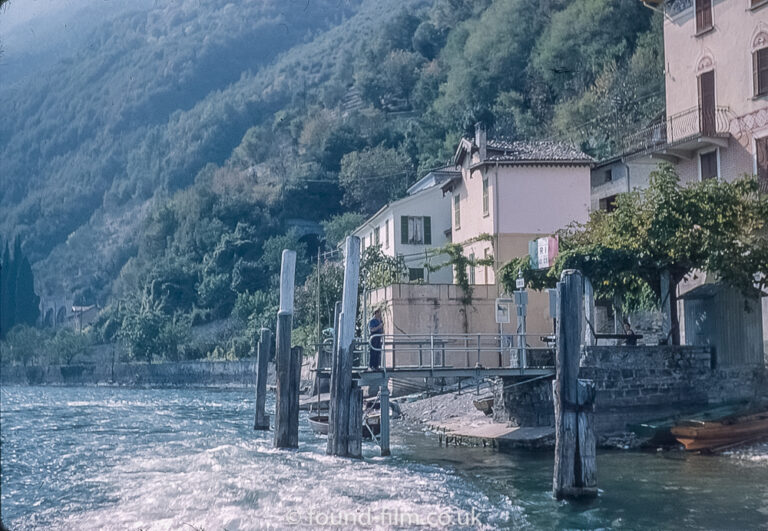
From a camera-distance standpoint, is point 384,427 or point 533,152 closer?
point 384,427

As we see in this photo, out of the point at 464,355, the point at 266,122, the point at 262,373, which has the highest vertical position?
the point at 266,122

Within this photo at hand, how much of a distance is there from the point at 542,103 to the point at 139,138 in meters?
86.4

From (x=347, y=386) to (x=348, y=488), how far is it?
3.81m

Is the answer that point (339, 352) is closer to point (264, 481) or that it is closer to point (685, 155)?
point (264, 481)

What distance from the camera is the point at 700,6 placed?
115 ft

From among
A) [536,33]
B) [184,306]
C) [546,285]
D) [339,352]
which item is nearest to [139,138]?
[184,306]

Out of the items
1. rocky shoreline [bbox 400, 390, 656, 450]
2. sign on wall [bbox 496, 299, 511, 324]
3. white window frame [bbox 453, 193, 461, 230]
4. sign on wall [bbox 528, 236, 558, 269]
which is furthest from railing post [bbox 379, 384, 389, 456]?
white window frame [bbox 453, 193, 461, 230]

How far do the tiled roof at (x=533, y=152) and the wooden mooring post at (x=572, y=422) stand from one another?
2558 cm

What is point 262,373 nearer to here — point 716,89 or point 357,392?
point 357,392

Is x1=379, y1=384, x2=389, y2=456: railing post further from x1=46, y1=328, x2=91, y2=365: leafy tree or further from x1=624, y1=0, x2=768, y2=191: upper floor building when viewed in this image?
x1=46, y1=328, x2=91, y2=365: leafy tree

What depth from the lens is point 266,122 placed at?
140 meters

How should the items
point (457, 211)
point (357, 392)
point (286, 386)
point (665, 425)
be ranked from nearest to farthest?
point (357, 392) → point (286, 386) → point (665, 425) → point (457, 211)

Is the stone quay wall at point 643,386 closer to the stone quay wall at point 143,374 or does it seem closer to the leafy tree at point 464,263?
the leafy tree at point 464,263

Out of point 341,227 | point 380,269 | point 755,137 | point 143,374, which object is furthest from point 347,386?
point 143,374
